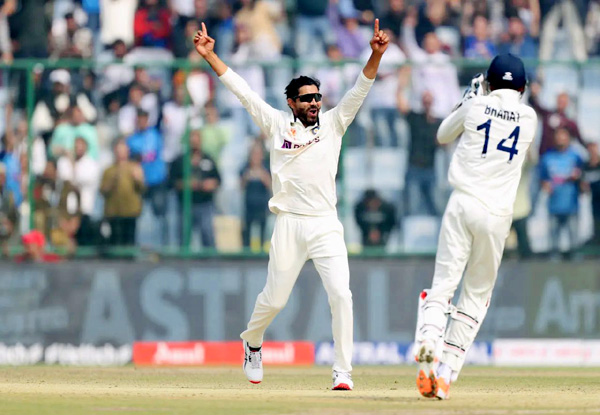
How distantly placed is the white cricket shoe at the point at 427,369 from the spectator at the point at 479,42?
871 centimetres

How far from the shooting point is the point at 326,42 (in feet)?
52.7

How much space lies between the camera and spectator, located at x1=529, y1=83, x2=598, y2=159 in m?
14.2

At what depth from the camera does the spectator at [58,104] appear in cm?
1420

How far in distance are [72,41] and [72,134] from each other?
202cm

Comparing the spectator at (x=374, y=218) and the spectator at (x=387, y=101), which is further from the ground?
the spectator at (x=387, y=101)

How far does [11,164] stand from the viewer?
46.3 feet

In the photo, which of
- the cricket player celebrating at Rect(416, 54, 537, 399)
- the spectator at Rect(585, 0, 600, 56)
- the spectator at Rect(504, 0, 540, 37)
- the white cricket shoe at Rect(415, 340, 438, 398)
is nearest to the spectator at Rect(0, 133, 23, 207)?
the spectator at Rect(504, 0, 540, 37)

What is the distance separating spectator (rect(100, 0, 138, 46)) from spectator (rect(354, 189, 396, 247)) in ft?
12.6

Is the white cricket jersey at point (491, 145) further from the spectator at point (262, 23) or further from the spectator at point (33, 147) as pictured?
the spectator at point (262, 23)

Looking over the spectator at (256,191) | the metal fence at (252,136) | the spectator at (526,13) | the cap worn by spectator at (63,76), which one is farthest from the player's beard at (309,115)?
the spectator at (526,13)

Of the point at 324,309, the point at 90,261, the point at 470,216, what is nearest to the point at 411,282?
the point at 324,309

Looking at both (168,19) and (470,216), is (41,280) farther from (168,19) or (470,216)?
(470,216)

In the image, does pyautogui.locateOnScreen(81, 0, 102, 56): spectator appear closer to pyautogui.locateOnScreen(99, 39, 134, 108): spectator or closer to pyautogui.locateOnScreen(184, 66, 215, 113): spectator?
pyautogui.locateOnScreen(99, 39, 134, 108): spectator

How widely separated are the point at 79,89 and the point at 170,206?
163 cm
